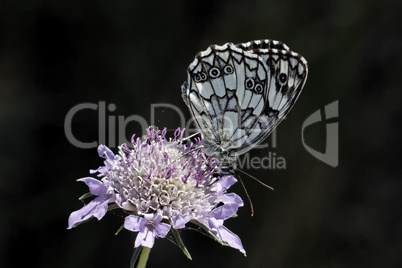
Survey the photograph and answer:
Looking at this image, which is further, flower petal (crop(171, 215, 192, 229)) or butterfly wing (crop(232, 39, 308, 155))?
butterfly wing (crop(232, 39, 308, 155))

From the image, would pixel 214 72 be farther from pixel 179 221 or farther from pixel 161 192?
pixel 179 221

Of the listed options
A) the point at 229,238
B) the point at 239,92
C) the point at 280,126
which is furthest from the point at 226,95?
the point at 280,126

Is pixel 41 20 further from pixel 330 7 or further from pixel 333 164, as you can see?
pixel 333 164

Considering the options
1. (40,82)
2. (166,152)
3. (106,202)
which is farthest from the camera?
(40,82)

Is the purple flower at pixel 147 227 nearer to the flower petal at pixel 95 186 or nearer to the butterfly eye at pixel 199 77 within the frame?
the flower petal at pixel 95 186

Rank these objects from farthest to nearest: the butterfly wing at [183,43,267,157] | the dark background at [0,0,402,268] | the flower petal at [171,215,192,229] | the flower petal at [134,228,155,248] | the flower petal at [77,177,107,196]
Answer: the dark background at [0,0,402,268], the butterfly wing at [183,43,267,157], the flower petal at [77,177,107,196], the flower petal at [171,215,192,229], the flower petal at [134,228,155,248]

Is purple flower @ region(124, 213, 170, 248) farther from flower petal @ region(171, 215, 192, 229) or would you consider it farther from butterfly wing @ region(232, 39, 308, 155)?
butterfly wing @ region(232, 39, 308, 155)

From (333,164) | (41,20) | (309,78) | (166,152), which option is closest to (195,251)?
(333,164)

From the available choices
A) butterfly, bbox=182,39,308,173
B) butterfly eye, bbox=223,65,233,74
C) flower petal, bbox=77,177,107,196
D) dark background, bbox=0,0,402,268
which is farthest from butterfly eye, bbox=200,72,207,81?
dark background, bbox=0,0,402,268
